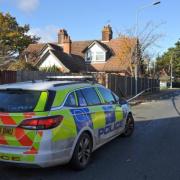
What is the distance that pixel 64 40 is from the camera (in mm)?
47688

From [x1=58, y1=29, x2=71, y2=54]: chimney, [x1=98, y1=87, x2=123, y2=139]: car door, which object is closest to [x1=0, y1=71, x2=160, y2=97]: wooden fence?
[x1=98, y1=87, x2=123, y2=139]: car door

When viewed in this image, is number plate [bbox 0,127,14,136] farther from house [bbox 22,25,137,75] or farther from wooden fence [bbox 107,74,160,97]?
house [bbox 22,25,137,75]

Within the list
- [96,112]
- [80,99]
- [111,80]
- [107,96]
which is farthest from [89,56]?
[80,99]

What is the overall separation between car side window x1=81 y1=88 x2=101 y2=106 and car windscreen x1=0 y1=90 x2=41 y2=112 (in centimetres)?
128

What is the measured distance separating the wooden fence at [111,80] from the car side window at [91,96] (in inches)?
410

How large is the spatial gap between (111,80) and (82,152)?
21.2 meters

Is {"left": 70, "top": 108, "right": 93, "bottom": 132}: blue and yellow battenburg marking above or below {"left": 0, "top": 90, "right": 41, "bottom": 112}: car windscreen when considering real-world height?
below

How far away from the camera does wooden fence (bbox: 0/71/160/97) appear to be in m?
18.2

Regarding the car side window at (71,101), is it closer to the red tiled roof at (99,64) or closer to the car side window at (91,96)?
the car side window at (91,96)

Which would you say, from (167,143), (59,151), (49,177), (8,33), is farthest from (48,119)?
(8,33)

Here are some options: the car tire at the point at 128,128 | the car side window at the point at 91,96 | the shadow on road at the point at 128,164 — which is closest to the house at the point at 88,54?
the car tire at the point at 128,128

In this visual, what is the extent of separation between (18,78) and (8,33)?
3784 cm

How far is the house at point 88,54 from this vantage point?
134 ft

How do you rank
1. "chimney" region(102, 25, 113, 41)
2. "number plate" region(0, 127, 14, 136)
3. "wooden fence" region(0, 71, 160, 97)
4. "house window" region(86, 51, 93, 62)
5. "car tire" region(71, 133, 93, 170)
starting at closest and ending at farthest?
"number plate" region(0, 127, 14, 136) < "car tire" region(71, 133, 93, 170) < "wooden fence" region(0, 71, 160, 97) < "house window" region(86, 51, 93, 62) < "chimney" region(102, 25, 113, 41)
